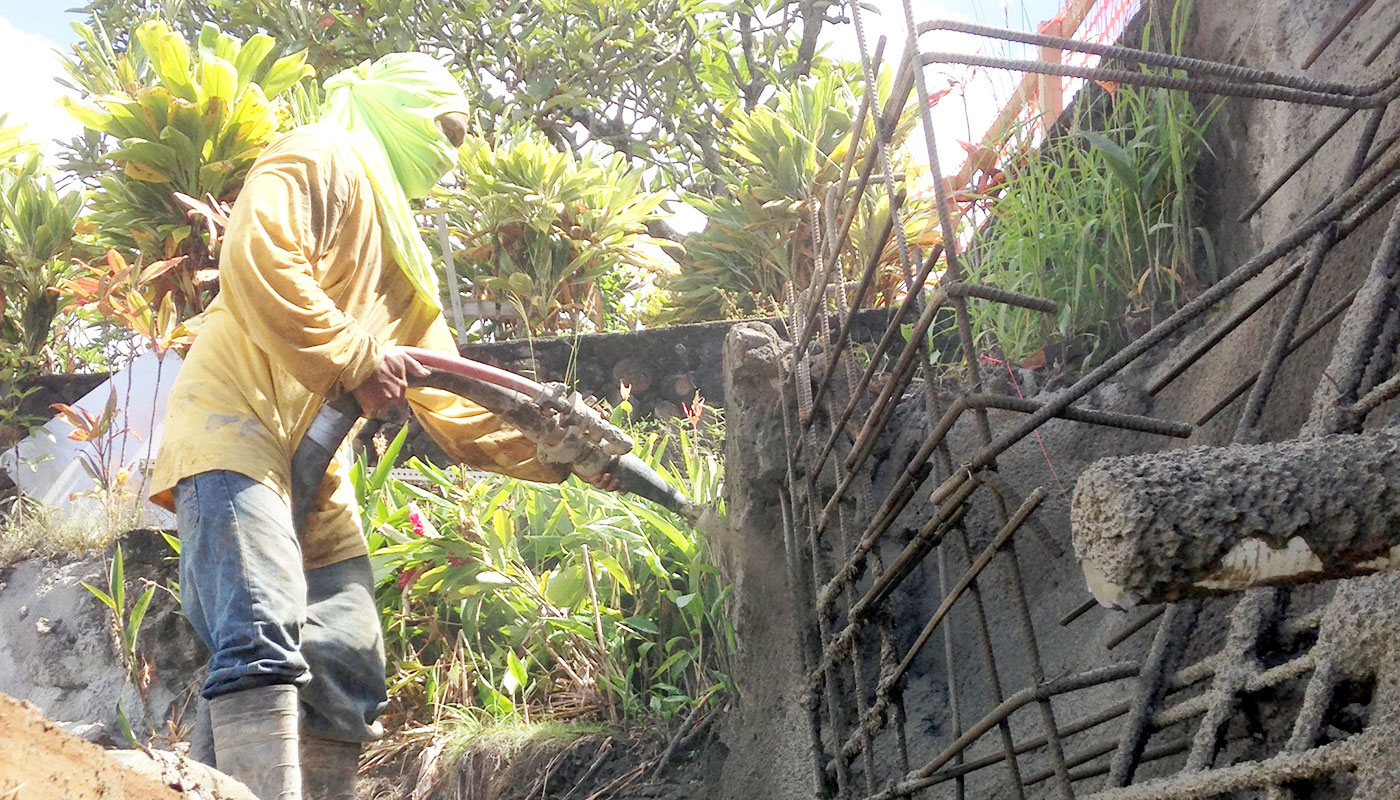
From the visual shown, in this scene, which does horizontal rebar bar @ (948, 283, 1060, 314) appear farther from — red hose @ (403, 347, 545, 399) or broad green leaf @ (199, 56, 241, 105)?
broad green leaf @ (199, 56, 241, 105)

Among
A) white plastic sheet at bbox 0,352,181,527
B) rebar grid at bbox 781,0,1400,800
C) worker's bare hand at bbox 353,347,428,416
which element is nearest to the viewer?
rebar grid at bbox 781,0,1400,800

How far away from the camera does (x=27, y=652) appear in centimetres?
477

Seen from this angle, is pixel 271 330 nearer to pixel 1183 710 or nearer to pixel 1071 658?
pixel 1071 658

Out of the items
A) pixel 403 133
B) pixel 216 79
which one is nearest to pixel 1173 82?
Answer: pixel 403 133

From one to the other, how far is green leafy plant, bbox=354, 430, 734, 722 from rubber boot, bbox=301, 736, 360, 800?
0.81 metres

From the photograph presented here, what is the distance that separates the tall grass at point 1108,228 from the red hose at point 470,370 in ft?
3.45

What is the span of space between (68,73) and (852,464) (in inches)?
240

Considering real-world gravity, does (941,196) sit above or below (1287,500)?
above

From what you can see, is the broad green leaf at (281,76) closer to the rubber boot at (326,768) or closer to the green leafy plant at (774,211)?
the green leafy plant at (774,211)

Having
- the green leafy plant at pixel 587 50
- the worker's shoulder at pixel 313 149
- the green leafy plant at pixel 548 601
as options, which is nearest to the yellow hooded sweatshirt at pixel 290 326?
Result: the worker's shoulder at pixel 313 149

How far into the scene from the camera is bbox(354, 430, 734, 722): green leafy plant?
353 centimetres

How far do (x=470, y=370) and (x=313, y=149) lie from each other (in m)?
0.57

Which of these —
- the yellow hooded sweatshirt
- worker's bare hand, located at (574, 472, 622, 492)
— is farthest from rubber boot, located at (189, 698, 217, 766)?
worker's bare hand, located at (574, 472, 622, 492)

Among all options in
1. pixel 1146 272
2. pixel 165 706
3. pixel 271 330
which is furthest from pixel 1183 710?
pixel 165 706
